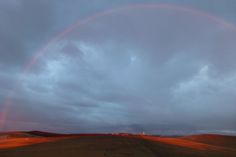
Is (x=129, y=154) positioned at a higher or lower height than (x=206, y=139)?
lower

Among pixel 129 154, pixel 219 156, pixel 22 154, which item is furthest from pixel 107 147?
pixel 219 156

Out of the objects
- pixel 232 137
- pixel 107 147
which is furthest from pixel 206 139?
pixel 107 147

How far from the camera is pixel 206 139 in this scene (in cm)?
9225

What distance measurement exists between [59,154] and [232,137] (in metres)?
78.8

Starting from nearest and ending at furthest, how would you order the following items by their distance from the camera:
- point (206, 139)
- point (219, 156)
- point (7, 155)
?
point (7, 155)
point (219, 156)
point (206, 139)

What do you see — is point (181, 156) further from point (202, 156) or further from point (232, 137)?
point (232, 137)

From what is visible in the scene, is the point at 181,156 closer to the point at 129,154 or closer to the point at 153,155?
the point at 153,155

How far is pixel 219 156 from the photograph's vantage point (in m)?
44.6

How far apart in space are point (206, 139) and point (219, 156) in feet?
164

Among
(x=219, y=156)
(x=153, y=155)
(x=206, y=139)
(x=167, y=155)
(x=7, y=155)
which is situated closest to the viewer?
(x=7, y=155)

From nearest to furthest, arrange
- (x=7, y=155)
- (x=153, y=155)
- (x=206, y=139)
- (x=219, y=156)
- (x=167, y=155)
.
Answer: (x=7, y=155)
(x=153, y=155)
(x=167, y=155)
(x=219, y=156)
(x=206, y=139)

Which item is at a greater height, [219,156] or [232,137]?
[232,137]

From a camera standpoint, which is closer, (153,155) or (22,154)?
(22,154)

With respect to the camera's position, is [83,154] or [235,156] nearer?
[83,154]
